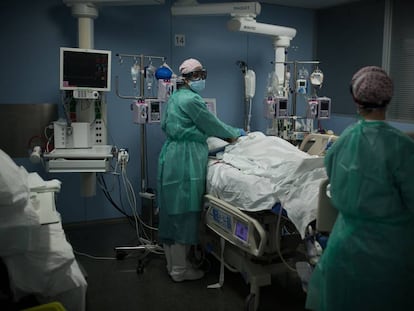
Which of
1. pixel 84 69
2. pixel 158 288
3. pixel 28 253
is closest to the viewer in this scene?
pixel 28 253

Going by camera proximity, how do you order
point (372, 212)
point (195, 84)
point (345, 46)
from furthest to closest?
point (345, 46) → point (195, 84) → point (372, 212)

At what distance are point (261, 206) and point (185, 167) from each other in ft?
2.77

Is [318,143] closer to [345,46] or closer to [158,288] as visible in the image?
[158,288]

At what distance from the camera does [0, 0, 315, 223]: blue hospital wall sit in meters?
4.05

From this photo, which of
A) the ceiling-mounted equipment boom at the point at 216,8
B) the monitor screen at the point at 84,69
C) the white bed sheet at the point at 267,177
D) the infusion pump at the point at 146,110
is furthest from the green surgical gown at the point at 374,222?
the ceiling-mounted equipment boom at the point at 216,8

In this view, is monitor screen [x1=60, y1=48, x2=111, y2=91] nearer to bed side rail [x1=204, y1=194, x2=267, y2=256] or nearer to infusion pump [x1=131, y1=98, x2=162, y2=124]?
infusion pump [x1=131, y1=98, x2=162, y2=124]

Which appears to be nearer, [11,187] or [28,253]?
[11,187]

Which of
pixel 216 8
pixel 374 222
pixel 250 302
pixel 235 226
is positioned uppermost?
pixel 216 8

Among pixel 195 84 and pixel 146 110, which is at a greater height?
pixel 195 84

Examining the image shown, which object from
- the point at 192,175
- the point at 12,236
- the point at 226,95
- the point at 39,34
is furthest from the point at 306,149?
the point at 39,34

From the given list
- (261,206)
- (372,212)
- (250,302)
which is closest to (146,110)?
(261,206)

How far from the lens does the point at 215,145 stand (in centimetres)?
347

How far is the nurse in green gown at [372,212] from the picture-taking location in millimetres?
1731

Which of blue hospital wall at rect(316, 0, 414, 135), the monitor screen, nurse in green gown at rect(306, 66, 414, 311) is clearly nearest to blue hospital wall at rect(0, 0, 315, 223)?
blue hospital wall at rect(316, 0, 414, 135)
